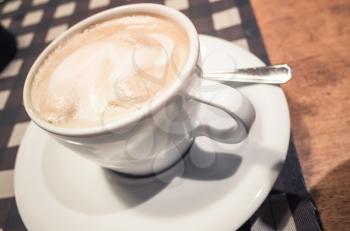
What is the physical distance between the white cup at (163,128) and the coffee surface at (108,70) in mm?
19

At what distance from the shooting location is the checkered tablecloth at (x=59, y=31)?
15.8 inches

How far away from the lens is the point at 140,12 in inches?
18.5

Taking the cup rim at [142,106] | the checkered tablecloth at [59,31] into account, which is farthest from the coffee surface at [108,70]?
the checkered tablecloth at [59,31]

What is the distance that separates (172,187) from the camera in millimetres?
413

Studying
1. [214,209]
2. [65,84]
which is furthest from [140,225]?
[65,84]

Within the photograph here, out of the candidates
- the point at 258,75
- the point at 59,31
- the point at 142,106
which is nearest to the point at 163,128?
the point at 142,106

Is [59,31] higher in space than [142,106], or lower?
lower

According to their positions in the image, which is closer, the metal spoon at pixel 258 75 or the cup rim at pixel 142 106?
the cup rim at pixel 142 106

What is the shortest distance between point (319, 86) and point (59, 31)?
0.57 meters

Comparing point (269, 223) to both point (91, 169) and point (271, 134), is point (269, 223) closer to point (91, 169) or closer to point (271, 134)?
point (271, 134)

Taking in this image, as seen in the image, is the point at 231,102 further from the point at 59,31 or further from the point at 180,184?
the point at 59,31

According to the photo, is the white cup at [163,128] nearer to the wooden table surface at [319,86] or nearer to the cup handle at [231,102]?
the cup handle at [231,102]

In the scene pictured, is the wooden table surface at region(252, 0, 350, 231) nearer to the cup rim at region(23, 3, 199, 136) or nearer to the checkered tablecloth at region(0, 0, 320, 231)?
the checkered tablecloth at region(0, 0, 320, 231)

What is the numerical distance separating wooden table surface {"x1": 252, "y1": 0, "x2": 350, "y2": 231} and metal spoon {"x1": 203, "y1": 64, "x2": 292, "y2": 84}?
0.24ft
